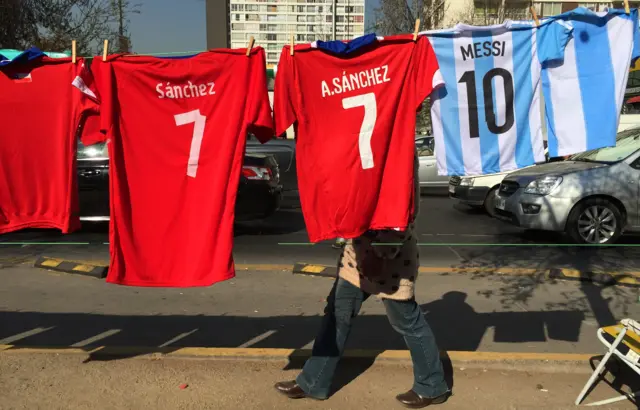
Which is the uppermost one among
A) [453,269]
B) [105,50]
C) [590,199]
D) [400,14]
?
[400,14]

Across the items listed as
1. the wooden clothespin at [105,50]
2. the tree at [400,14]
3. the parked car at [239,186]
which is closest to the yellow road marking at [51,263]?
the parked car at [239,186]

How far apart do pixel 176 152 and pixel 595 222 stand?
6898 mm

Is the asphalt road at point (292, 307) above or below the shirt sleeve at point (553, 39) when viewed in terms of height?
below

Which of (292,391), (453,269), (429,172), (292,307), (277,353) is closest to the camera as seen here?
(292,391)

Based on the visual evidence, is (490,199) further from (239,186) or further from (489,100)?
(489,100)

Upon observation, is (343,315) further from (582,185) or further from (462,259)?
(582,185)

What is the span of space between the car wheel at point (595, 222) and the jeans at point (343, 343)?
570 centimetres

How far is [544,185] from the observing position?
8.76 meters

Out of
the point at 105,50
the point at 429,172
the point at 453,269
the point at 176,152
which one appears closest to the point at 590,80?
the point at 176,152

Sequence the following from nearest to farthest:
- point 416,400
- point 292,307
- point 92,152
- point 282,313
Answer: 1. point 416,400
2. point 282,313
3. point 292,307
4. point 92,152

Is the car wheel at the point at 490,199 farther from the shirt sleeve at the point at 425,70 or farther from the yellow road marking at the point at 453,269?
the shirt sleeve at the point at 425,70

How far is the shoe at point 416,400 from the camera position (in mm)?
3680

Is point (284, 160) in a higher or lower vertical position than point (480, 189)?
higher

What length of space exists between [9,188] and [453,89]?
2.95m
